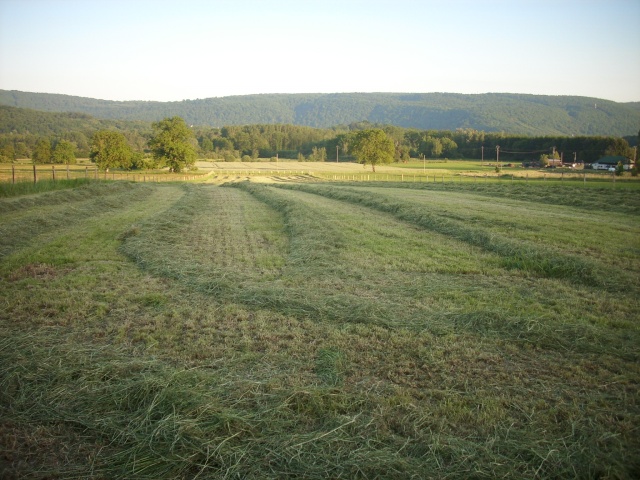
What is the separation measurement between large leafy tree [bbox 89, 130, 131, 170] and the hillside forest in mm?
2799

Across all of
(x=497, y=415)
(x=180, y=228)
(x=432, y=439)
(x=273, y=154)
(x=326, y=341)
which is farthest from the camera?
(x=273, y=154)

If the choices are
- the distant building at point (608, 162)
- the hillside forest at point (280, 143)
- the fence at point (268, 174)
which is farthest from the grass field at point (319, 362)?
the distant building at point (608, 162)

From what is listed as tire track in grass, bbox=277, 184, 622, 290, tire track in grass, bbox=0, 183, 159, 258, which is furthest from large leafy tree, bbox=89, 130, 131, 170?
tire track in grass, bbox=277, 184, 622, 290

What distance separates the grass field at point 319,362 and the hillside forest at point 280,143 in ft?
204

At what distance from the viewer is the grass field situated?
3746 millimetres

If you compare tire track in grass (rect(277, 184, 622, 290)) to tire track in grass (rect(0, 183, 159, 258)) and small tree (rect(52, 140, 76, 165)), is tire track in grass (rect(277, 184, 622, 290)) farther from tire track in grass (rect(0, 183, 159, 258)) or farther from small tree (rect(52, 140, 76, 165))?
small tree (rect(52, 140, 76, 165))

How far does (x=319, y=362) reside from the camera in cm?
549

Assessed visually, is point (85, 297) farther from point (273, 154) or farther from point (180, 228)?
point (273, 154)

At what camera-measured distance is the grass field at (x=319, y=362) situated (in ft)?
12.3

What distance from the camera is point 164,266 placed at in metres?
10.4

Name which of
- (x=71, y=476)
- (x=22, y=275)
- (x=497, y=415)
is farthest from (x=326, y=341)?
(x=22, y=275)

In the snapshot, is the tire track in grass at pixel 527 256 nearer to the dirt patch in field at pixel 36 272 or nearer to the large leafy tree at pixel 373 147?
the dirt patch in field at pixel 36 272

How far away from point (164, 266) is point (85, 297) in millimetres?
2524

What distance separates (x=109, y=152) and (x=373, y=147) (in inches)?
1774
